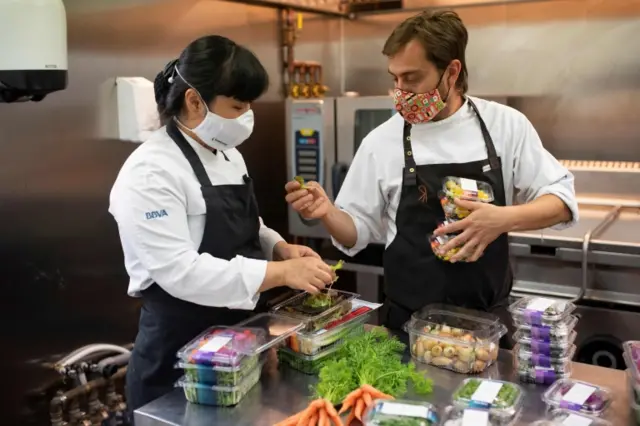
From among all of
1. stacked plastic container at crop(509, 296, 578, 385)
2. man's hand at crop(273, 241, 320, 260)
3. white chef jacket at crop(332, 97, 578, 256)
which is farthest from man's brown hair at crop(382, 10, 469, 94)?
stacked plastic container at crop(509, 296, 578, 385)

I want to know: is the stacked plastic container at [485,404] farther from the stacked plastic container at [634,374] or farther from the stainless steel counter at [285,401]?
the stacked plastic container at [634,374]

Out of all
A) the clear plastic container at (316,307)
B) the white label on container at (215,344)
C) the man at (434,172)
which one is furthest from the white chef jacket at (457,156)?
the white label on container at (215,344)

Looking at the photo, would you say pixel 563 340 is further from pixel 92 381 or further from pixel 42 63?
pixel 92 381

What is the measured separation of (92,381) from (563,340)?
6.09 feet

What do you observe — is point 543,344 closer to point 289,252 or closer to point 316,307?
point 316,307

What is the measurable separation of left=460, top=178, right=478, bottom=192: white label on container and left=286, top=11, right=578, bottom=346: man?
0.40 feet

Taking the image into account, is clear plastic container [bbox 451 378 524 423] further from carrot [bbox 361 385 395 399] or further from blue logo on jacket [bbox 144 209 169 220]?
blue logo on jacket [bbox 144 209 169 220]

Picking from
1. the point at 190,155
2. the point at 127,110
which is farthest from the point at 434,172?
the point at 127,110

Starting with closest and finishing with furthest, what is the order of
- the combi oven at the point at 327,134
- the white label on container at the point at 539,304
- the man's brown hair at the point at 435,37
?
the white label on container at the point at 539,304
the man's brown hair at the point at 435,37
the combi oven at the point at 327,134

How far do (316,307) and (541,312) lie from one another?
557 mm

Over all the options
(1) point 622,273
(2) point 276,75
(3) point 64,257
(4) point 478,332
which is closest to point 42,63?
(3) point 64,257

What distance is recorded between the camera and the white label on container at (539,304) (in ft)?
5.33

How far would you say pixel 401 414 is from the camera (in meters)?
1.34

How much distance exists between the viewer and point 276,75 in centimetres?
384
